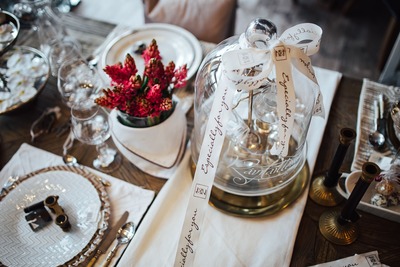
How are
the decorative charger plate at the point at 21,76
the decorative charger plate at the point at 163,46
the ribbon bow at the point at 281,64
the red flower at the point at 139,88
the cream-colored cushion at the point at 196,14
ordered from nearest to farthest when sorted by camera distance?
the ribbon bow at the point at 281,64 → the red flower at the point at 139,88 → the decorative charger plate at the point at 21,76 → the decorative charger plate at the point at 163,46 → the cream-colored cushion at the point at 196,14

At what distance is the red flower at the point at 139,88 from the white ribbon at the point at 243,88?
5.6 inches

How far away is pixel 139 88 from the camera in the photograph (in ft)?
2.44

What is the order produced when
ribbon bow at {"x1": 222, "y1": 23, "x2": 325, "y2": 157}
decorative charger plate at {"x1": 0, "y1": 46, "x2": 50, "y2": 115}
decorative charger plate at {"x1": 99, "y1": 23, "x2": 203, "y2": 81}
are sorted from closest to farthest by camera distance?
ribbon bow at {"x1": 222, "y1": 23, "x2": 325, "y2": 157}, decorative charger plate at {"x1": 0, "y1": 46, "x2": 50, "y2": 115}, decorative charger plate at {"x1": 99, "y1": 23, "x2": 203, "y2": 81}

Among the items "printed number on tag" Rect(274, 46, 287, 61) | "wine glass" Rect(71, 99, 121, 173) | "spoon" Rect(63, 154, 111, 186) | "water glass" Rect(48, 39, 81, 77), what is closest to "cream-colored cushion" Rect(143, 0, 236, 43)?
"water glass" Rect(48, 39, 81, 77)

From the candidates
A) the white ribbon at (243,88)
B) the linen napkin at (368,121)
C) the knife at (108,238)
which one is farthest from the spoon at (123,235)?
the linen napkin at (368,121)

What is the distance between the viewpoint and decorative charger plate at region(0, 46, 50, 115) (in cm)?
94

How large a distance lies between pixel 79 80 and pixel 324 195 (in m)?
0.70

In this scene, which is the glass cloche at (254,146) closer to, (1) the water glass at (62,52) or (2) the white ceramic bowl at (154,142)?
(2) the white ceramic bowl at (154,142)

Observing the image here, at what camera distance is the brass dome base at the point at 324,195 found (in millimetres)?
794

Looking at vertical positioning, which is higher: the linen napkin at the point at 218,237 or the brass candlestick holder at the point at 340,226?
the brass candlestick holder at the point at 340,226

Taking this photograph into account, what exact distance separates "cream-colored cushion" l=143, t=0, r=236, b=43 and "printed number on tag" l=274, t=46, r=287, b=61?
0.80 metres

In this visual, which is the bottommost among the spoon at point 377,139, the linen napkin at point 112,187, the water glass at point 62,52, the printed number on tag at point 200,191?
the linen napkin at point 112,187

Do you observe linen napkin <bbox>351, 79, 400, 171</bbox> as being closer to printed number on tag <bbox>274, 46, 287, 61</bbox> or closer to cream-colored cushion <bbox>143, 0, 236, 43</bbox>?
printed number on tag <bbox>274, 46, 287, 61</bbox>

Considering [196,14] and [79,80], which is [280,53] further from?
[196,14]
